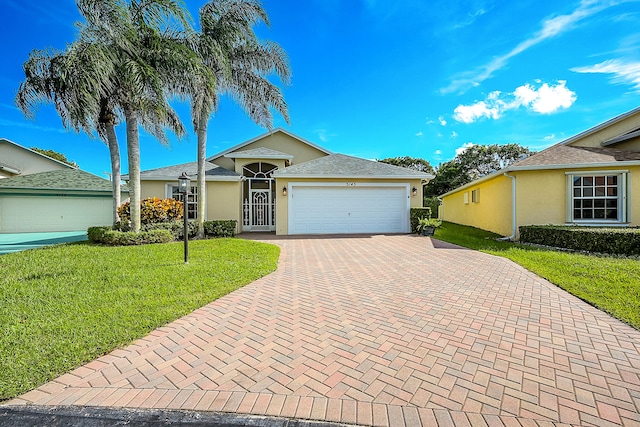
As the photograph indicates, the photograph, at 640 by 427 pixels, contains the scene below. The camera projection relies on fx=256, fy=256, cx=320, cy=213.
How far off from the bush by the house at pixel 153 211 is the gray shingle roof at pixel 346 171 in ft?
16.6

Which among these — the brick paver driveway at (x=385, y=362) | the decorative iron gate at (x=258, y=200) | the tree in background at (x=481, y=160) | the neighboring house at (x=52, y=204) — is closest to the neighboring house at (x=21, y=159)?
the neighboring house at (x=52, y=204)

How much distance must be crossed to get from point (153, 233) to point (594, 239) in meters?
15.0

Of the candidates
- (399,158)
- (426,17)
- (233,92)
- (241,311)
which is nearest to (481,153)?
(399,158)

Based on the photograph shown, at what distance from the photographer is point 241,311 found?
3.93m

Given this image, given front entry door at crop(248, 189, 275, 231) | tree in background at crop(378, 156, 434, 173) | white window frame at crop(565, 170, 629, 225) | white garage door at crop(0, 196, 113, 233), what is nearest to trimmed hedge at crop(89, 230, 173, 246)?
front entry door at crop(248, 189, 275, 231)

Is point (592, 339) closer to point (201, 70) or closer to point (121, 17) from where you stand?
point (201, 70)

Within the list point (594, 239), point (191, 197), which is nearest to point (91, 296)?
point (191, 197)

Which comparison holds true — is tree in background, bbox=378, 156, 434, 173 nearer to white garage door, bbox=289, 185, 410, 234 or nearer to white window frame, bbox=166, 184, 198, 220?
white garage door, bbox=289, 185, 410, 234

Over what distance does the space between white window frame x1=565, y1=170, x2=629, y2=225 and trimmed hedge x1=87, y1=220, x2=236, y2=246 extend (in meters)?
14.3

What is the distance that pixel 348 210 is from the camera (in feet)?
43.3

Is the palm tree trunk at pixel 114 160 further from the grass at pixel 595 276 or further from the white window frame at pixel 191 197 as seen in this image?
the grass at pixel 595 276

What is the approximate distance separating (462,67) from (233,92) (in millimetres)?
10284

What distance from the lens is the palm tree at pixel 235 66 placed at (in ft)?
34.8

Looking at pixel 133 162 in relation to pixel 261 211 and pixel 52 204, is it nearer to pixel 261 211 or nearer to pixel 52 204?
pixel 261 211
